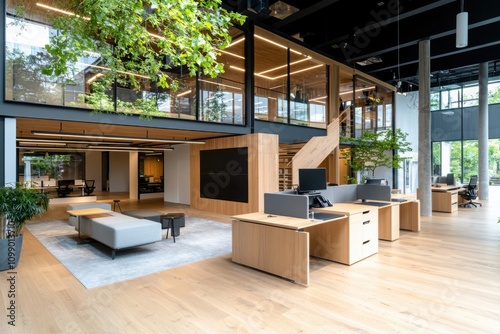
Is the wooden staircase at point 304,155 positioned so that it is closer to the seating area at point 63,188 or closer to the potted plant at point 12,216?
the potted plant at point 12,216

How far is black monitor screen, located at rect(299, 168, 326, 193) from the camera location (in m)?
4.58

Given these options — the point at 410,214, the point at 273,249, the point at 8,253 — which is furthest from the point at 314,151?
the point at 8,253

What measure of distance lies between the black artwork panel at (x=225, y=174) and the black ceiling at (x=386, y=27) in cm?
401

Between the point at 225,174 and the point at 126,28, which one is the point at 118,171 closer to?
the point at 225,174

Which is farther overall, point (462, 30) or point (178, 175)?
point (178, 175)

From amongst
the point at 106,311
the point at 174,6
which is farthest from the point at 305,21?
the point at 106,311

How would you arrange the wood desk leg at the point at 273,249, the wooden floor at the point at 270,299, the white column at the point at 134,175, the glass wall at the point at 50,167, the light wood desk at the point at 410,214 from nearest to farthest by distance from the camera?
the wooden floor at the point at 270,299
the wood desk leg at the point at 273,249
the light wood desk at the point at 410,214
the glass wall at the point at 50,167
the white column at the point at 134,175

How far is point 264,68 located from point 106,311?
1076cm

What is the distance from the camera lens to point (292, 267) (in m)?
3.76

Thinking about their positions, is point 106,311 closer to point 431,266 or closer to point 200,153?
point 431,266

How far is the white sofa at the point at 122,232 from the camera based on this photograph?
4727mm

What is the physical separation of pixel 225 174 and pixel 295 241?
5.96 meters

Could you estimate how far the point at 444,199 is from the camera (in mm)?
9633

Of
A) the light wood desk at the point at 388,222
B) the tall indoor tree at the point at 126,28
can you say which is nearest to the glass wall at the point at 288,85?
the light wood desk at the point at 388,222
